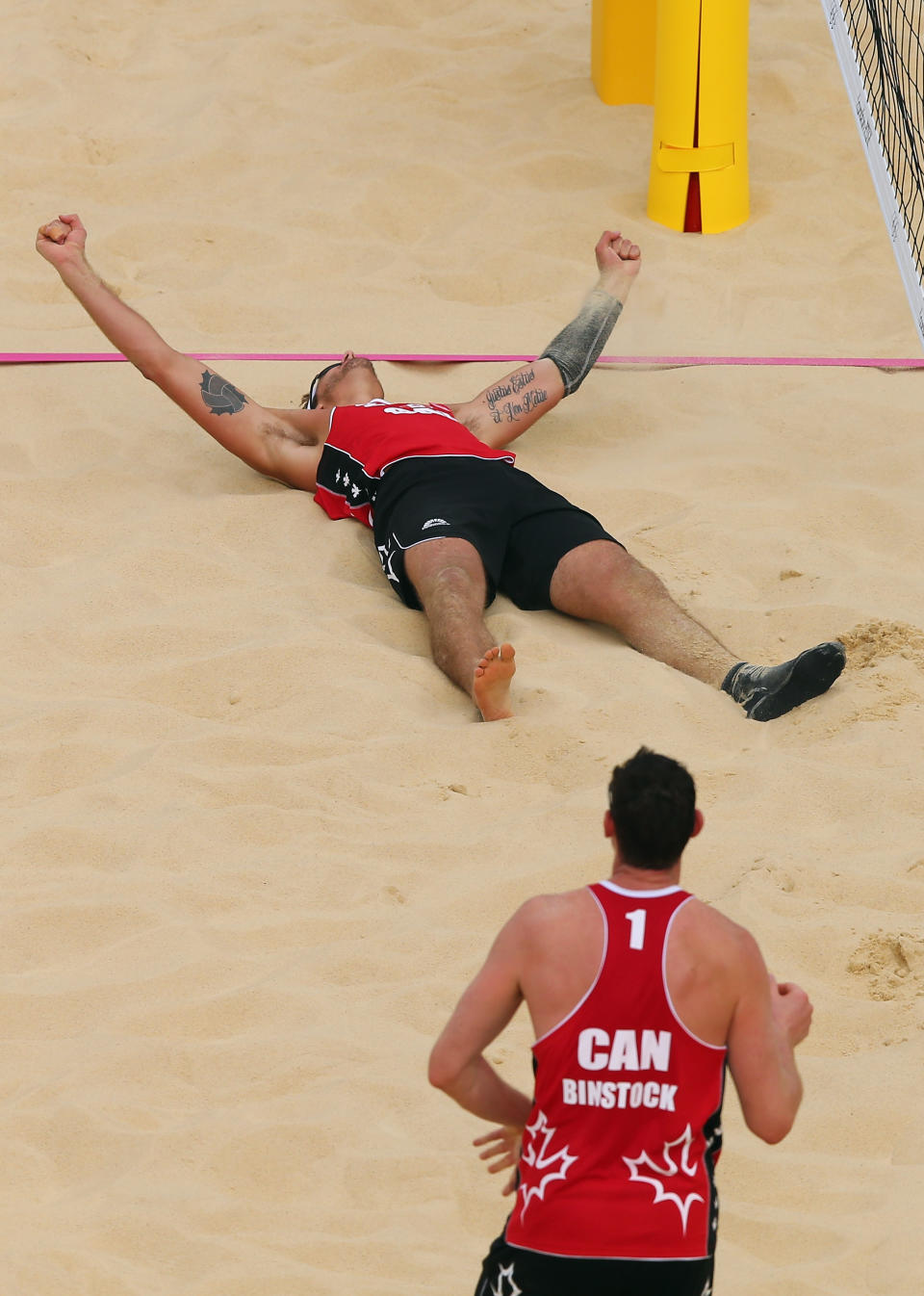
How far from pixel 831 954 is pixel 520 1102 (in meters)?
1.07

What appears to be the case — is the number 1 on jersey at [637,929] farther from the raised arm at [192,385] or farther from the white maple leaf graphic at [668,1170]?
the raised arm at [192,385]

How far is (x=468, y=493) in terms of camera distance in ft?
13.9

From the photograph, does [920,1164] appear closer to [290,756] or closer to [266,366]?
[290,756]

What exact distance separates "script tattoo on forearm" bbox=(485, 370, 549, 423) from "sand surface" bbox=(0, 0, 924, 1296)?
0.74 ft

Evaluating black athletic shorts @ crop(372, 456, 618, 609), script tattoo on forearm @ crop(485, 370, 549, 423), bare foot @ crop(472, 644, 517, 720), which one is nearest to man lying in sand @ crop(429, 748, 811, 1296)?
bare foot @ crop(472, 644, 517, 720)

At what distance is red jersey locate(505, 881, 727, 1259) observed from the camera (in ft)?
5.58

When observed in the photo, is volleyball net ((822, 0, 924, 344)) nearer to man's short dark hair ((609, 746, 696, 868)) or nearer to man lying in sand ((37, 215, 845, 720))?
man lying in sand ((37, 215, 845, 720))

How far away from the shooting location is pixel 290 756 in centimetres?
341

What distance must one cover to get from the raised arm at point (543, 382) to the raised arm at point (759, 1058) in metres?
3.19

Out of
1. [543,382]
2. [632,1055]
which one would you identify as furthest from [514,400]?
[632,1055]

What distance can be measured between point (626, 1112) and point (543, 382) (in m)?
3.34

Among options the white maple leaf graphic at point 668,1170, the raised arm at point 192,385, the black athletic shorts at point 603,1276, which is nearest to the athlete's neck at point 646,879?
the white maple leaf graphic at point 668,1170

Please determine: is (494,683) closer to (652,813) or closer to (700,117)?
(652,813)

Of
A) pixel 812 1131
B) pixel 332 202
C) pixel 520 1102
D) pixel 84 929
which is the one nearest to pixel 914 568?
pixel 812 1131
